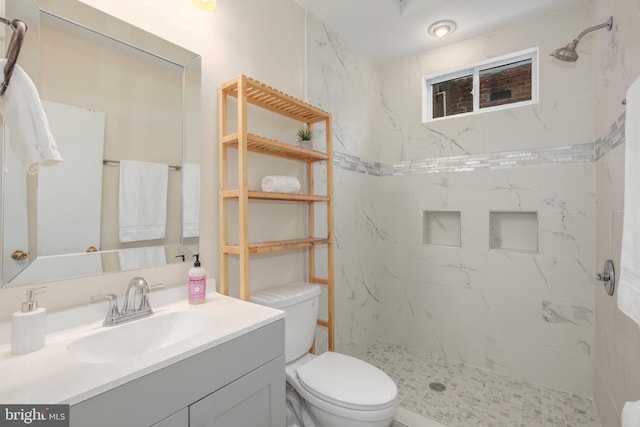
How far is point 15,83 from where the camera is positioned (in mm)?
884

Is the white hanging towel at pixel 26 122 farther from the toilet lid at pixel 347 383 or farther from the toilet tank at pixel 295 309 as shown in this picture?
the toilet lid at pixel 347 383

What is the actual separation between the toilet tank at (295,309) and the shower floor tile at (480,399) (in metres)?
0.83

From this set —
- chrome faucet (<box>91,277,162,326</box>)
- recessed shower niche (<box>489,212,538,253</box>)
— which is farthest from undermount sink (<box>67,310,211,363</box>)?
recessed shower niche (<box>489,212,538,253</box>)

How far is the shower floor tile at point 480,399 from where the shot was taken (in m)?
1.72

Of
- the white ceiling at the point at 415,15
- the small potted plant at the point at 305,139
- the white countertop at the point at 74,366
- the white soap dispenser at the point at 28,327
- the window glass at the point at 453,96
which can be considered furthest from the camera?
the window glass at the point at 453,96

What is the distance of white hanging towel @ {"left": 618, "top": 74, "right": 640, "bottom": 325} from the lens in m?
0.74

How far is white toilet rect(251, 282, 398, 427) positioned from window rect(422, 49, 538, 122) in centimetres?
186

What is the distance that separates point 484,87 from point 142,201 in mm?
2505

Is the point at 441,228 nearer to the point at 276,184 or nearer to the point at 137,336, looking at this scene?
the point at 276,184

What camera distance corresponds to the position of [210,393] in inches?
35.7

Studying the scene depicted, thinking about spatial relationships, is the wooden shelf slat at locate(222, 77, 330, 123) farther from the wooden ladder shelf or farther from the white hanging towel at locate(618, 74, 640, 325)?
the white hanging towel at locate(618, 74, 640, 325)

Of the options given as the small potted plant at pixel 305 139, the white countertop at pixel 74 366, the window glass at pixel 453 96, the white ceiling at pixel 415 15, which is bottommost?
the white countertop at pixel 74 366

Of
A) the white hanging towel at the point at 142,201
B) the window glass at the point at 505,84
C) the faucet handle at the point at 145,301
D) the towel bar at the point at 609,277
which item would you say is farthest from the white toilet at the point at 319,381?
the window glass at the point at 505,84

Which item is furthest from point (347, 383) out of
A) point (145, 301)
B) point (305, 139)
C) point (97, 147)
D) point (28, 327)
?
point (97, 147)
